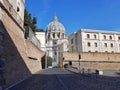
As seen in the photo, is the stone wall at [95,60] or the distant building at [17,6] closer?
the distant building at [17,6]

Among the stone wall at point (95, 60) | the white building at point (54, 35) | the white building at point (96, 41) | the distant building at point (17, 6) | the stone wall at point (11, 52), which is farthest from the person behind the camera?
the white building at point (54, 35)

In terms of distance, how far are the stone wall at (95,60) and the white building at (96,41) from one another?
673 inches

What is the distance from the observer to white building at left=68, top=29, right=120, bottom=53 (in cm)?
7362

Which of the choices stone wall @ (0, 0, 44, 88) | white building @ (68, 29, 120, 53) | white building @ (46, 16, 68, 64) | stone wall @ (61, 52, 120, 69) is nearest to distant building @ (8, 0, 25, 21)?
stone wall @ (0, 0, 44, 88)

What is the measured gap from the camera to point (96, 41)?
7588 centimetres

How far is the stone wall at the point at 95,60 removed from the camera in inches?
2103

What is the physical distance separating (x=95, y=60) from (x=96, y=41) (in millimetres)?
22476

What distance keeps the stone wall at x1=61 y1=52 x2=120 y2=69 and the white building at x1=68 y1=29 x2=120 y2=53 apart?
56.1ft

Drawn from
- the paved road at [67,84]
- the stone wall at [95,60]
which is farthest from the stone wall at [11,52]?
the stone wall at [95,60]

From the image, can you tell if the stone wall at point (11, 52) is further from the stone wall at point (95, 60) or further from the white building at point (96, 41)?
the white building at point (96, 41)

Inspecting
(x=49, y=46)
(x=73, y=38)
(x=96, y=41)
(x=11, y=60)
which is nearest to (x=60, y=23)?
(x=49, y=46)

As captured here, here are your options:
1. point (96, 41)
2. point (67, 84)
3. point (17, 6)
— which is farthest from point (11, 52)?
point (96, 41)

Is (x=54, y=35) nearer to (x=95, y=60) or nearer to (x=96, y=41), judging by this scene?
(x=96, y=41)

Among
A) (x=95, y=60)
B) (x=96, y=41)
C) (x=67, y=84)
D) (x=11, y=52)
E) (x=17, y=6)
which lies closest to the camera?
(x=11, y=52)
